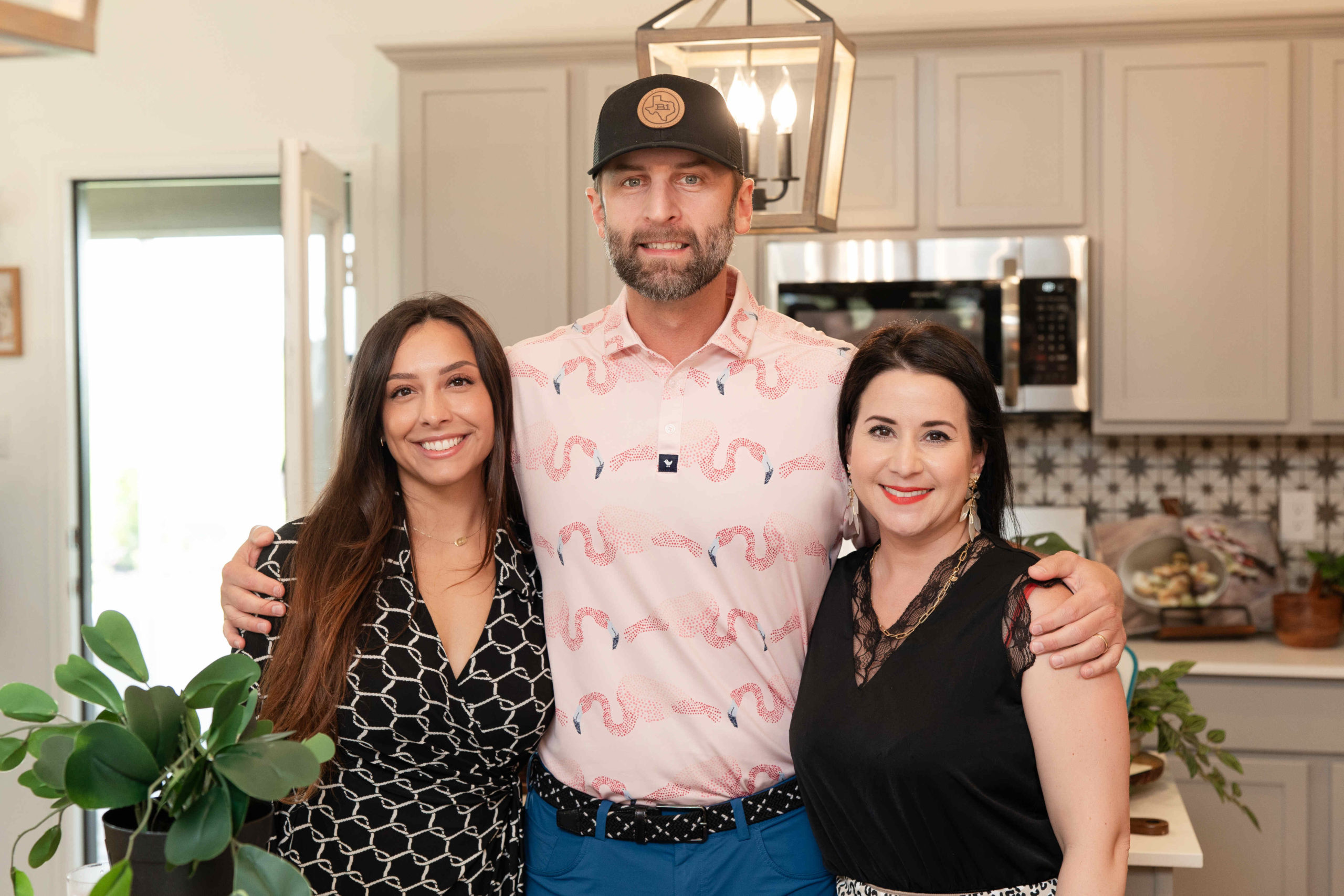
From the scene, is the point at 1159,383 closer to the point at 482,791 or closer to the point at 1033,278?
the point at 1033,278

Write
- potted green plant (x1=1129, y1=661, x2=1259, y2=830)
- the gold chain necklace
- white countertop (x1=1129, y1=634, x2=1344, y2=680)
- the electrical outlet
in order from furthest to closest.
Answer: the electrical outlet → white countertop (x1=1129, y1=634, x2=1344, y2=680) → potted green plant (x1=1129, y1=661, x2=1259, y2=830) → the gold chain necklace

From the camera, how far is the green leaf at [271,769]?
0.69 metres

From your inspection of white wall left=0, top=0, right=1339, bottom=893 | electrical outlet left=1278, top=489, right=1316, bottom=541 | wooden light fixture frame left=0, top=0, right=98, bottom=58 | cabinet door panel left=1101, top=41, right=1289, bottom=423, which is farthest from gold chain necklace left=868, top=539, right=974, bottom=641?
white wall left=0, top=0, right=1339, bottom=893

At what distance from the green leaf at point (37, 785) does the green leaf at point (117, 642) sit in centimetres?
8

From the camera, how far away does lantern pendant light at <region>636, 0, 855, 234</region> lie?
1407 mm

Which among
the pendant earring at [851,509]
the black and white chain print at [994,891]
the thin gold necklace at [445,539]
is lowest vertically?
the black and white chain print at [994,891]

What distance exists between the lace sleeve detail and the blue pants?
0.40m

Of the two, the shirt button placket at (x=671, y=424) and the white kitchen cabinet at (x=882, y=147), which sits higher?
the white kitchen cabinet at (x=882, y=147)

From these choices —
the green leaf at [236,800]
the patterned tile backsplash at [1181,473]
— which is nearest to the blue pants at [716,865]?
the green leaf at [236,800]

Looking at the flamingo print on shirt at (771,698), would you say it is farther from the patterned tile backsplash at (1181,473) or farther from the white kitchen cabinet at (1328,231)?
the white kitchen cabinet at (1328,231)

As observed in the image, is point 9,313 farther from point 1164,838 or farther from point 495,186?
point 1164,838

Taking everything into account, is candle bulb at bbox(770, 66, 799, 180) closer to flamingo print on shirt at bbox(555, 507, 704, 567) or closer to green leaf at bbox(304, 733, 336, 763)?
flamingo print on shirt at bbox(555, 507, 704, 567)

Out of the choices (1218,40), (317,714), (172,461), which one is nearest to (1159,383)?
(1218,40)

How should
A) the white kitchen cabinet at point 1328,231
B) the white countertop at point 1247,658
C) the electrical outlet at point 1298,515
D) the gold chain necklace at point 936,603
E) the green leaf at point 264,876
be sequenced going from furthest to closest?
the electrical outlet at point 1298,515 < the white kitchen cabinet at point 1328,231 < the white countertop at point 1247,658 < the gold chain necklace at point 936,603 < the green leaf at point 264,876
